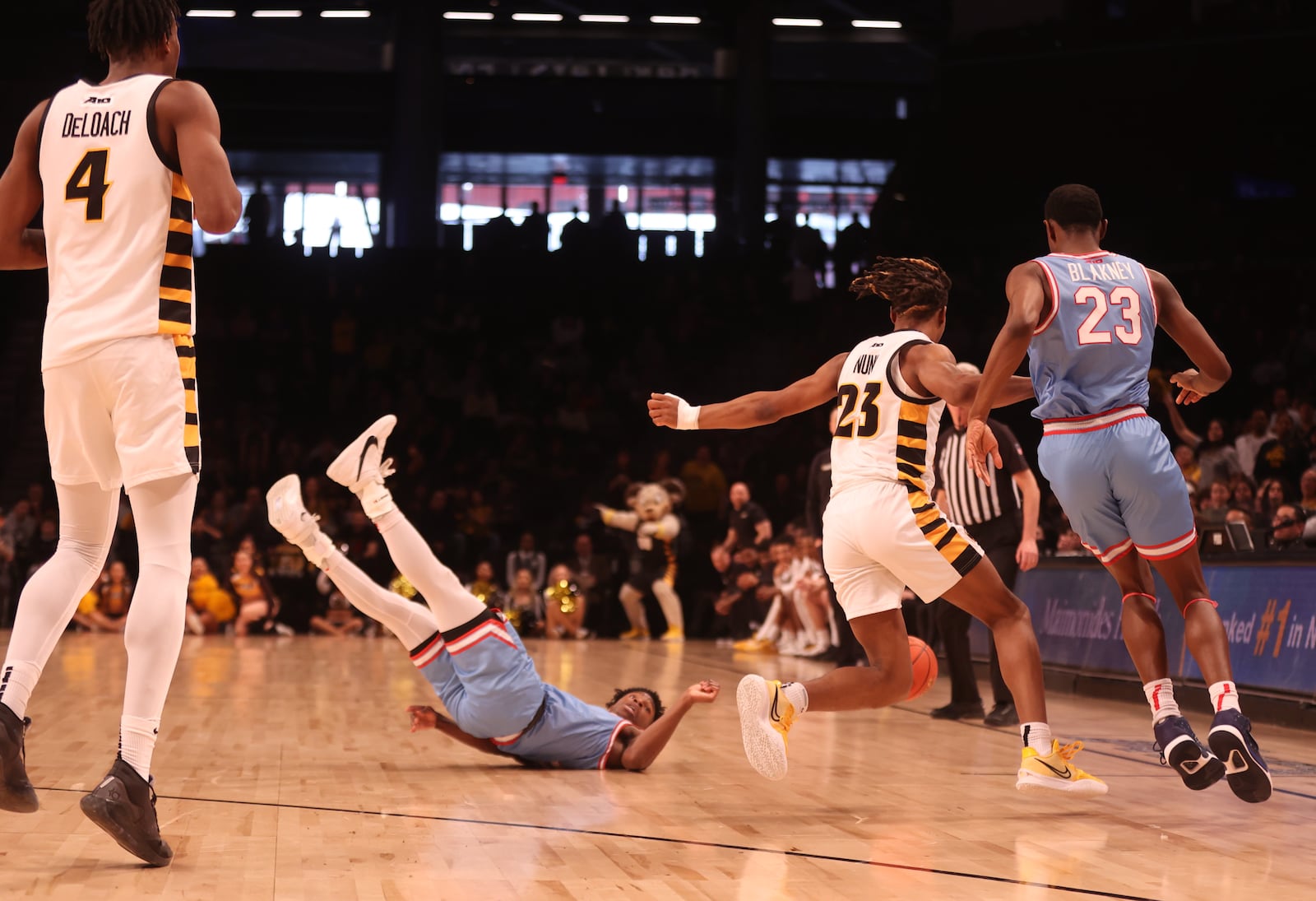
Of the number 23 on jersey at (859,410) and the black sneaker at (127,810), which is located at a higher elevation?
the number 23 on jersey at (859,410)

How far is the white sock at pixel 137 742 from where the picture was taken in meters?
3.43

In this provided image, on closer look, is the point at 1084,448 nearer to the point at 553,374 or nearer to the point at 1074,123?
the point at 553,374

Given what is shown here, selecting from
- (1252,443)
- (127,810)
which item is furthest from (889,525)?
(1252,443)

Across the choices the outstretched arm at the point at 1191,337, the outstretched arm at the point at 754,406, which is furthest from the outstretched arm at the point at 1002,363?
the outstretched arm at the point at 754,406

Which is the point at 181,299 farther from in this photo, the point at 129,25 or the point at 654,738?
the point at 654,738

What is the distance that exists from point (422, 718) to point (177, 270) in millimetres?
2512

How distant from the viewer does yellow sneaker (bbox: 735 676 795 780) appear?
4.64m

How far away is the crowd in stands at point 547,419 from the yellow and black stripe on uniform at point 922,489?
23.5ft

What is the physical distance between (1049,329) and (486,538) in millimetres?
12756

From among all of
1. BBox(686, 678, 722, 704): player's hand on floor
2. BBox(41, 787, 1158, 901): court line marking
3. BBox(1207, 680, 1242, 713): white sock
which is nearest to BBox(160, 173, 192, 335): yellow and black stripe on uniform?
BBox(41, 787, 1158, 901): court line marking

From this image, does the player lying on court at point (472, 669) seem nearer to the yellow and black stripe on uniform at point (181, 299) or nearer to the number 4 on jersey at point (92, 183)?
the yellow and black stripe on uniform at point (181, 299)

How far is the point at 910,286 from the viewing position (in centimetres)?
516

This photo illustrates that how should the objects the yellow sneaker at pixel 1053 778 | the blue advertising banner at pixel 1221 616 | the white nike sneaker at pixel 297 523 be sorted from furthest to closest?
the blue advertising banner at pixel 1221 616, the white nike sneaker at pixel 297 523, the yellow sneaker at pixel 1053 778

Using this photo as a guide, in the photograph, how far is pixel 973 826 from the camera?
4.39 m
